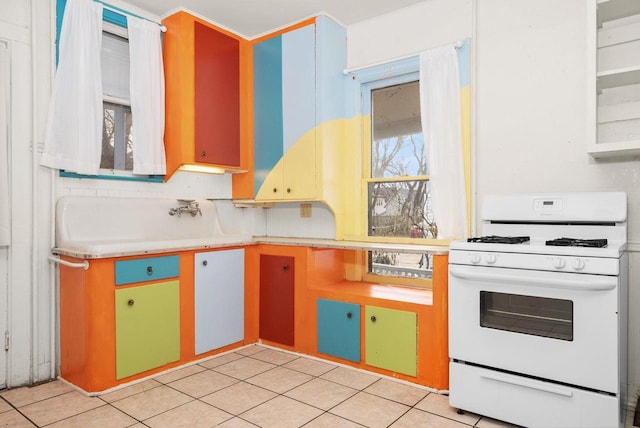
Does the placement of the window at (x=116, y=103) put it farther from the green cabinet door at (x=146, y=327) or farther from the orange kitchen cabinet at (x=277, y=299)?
the orange kitchen cabinet at (x=277, y=299)

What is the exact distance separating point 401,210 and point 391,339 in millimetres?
1058

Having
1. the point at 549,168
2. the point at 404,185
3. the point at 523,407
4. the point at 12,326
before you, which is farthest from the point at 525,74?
the point at 12,326

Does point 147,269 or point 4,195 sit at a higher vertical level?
point 4,195

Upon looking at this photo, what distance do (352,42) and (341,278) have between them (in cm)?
198

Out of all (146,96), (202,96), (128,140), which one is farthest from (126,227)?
(202,96)

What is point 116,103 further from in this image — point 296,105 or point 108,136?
point 296,105

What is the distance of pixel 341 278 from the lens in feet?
11.6

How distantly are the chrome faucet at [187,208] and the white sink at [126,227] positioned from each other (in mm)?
27

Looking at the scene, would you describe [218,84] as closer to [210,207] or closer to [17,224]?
[210,207]

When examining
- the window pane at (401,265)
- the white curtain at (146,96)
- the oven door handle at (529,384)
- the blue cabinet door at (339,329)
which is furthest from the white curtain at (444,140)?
the white curtain at (146,96)

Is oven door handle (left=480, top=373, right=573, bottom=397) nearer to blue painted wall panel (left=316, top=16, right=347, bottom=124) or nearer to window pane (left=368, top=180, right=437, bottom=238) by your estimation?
window pane (left=368, top=180, right=437, bottom=238)

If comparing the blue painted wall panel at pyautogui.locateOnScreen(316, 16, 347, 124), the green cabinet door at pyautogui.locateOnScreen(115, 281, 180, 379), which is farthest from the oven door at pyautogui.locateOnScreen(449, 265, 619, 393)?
the green cabinet door at pyautogui.locateOnScreen(115, 281, 180, 379)

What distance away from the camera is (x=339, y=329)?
3016 mm

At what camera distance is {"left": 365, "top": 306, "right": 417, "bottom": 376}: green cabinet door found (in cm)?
269
